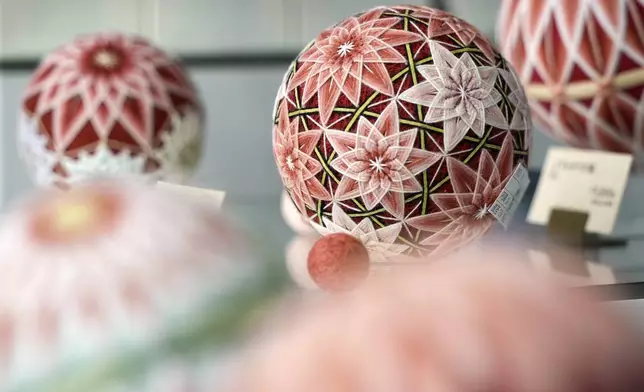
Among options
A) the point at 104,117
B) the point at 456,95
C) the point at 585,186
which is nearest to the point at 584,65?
the point at 585,186

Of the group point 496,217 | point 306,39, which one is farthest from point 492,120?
point 306,39

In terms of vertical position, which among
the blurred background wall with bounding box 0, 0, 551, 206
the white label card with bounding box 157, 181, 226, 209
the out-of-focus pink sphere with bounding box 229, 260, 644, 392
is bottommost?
the blurred background wall with bounding box 0, 0, 551, 206

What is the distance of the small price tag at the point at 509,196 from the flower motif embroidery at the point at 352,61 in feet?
0.33

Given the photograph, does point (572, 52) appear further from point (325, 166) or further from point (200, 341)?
point (200, 341)

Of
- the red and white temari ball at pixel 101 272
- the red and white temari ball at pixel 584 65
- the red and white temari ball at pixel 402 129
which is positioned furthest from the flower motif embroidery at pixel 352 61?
the red and white temari ball at pixel 584 65

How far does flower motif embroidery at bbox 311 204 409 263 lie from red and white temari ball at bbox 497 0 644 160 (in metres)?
0.25

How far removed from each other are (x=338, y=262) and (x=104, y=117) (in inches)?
14.4

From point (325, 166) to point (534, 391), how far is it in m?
0.22

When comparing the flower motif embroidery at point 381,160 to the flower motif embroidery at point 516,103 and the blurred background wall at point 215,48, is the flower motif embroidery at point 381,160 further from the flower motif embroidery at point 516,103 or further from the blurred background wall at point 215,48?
the blurred background wall at point 215,48

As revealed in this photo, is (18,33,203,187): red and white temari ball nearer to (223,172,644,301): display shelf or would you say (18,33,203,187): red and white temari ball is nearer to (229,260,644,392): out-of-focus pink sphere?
(223,172,644,301): display shelf

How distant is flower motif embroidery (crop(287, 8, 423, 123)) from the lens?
43 cm

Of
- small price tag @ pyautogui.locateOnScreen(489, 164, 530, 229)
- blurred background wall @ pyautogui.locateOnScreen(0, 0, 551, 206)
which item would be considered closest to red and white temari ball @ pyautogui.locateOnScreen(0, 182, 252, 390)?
small price tag @ pyautogui.locateOnScreen(489, 164, 530, 229)

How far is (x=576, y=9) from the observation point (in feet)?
1.94

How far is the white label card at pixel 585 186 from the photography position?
1.98 ft
